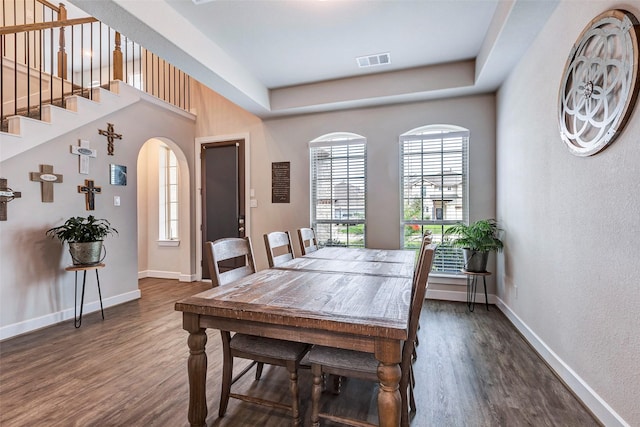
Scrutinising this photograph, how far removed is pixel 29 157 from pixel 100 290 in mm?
1644

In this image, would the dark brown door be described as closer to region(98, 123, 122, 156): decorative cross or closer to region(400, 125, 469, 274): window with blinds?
region(98, 123, 122, 156): decorative cross

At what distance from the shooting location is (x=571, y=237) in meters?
1.96

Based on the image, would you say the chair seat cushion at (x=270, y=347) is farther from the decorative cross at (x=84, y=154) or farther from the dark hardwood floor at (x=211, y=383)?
the decorative cross at (x=84, y=154)

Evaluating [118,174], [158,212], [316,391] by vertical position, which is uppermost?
[118,174]

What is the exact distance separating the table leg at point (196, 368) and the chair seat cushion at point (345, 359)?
0.54 m

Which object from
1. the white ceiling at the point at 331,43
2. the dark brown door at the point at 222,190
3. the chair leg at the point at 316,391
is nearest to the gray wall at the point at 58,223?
the dark brown door at the point at 222,190

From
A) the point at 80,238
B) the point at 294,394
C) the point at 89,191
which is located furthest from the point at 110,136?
the point at 294,394

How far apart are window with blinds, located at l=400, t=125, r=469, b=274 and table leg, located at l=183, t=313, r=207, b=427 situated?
122 inches

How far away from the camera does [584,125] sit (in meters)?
1.79

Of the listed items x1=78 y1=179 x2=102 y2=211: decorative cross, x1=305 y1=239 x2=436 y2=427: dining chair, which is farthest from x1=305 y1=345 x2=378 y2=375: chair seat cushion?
x1=78 y1=179 x2=102 y2=211: decorative cross

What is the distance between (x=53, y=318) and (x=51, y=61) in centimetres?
276

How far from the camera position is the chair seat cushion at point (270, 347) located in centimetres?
151

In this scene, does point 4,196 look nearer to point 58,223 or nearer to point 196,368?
point 58,223

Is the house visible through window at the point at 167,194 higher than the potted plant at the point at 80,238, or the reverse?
the house visible through window at the point at 167,194
